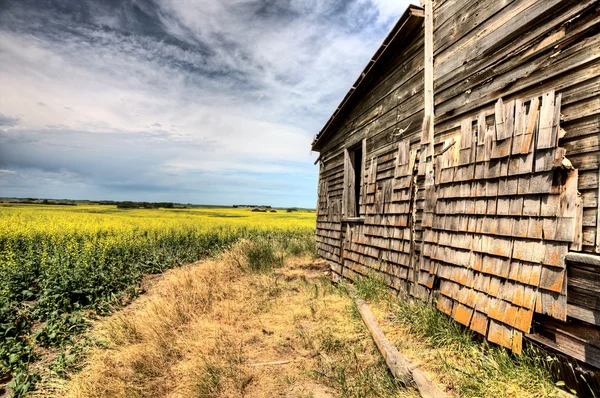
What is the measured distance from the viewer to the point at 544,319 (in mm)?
2725

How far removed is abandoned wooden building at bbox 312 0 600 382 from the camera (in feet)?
8.36

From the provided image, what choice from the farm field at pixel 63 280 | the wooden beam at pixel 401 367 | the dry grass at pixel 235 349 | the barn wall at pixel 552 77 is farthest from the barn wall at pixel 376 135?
the farm field at pixel 63 280

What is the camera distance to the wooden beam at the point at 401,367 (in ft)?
8.31

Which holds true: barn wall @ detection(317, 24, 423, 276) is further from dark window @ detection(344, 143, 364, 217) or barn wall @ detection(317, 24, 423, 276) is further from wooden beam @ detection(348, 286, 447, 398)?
wooden beam @ detection(348, 286, 447, 398)

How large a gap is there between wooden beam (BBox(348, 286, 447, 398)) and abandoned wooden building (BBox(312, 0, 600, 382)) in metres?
0.87

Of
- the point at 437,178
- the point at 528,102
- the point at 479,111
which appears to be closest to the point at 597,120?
the point at 528,102

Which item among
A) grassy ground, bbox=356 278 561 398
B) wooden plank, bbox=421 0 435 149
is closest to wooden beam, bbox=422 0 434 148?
wooden plank, bbox=421 0 435 149

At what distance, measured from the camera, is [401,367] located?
116 inches

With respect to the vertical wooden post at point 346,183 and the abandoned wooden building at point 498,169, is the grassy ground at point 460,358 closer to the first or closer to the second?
the abandoned wooden building at point 498,169

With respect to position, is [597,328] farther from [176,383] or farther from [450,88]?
[176,383]

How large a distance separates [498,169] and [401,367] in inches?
86.3

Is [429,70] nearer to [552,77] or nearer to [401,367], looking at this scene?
[552,77]

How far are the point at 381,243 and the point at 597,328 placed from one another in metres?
3.69

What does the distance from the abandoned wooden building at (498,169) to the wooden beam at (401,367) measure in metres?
0.87
